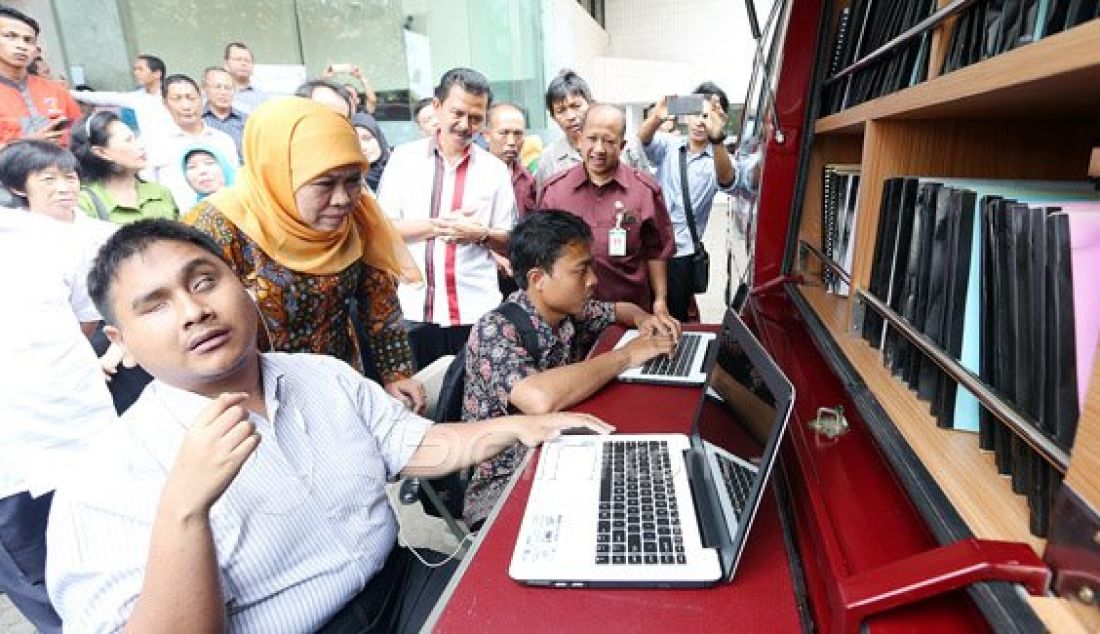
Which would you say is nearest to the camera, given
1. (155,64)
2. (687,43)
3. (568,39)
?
(155,64)

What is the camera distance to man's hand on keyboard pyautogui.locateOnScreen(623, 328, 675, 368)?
1.57 m

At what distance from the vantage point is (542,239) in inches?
64.0

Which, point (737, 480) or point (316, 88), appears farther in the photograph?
point (316, 88)

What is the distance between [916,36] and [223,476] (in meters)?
1.22

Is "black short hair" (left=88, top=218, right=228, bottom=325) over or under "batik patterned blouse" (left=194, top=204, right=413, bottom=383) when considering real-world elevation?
over

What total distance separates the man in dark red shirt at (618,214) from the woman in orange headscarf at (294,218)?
112 cm

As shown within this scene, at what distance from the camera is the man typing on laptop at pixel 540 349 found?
1.38 m

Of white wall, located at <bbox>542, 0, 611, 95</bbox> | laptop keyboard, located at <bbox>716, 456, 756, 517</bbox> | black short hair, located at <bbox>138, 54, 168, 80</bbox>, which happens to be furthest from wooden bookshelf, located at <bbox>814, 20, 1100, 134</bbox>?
white wall, located at <bbox>542, 0, 611, 95</bbox>

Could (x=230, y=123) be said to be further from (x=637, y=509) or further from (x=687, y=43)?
(x=687, y=43)

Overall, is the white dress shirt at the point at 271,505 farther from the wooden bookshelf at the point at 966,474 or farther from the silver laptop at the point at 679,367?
the wooden bookshelf at the point at 966,474

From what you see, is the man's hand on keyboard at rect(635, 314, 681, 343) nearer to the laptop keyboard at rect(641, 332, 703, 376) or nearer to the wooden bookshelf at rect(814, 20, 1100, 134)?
the laptop keyboard at rect(641, 332, 703, 376)

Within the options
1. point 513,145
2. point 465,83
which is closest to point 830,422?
point 465,83

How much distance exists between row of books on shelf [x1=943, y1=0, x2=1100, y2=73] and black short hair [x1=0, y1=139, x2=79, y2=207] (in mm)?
2574

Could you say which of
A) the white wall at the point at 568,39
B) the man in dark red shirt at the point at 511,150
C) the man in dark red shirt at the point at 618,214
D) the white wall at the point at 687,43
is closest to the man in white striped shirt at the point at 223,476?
the man in dark red shirt at the point at 618,214
